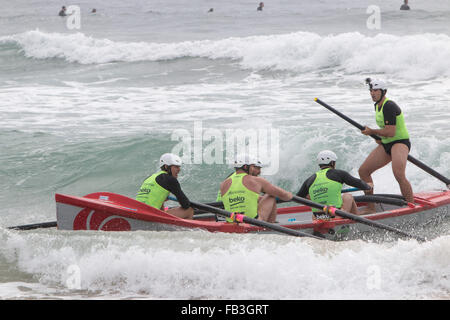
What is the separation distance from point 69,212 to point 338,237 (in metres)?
3.53

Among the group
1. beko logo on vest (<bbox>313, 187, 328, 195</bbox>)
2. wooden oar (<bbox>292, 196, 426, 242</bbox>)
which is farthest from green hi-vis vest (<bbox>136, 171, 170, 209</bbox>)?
beko logo on vest (<bbox>313, 187, 328, 195</bbox>)

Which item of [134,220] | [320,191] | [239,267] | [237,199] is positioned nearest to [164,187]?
[134,220]

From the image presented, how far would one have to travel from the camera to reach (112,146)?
1430 cm

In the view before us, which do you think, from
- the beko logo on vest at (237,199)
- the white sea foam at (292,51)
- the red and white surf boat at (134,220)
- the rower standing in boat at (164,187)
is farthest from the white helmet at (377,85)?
the white sea foam at (292,51)

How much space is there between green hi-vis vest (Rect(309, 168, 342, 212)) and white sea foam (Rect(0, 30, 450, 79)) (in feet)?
40.6

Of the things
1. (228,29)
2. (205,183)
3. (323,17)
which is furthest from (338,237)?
(323,17)

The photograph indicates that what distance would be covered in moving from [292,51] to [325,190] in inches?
638

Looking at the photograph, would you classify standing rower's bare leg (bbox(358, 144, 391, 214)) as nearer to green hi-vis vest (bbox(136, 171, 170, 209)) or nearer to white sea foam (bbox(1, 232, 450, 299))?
white sea foam (bbox(1, 232, 450, 299))

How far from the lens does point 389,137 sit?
903 centimetres

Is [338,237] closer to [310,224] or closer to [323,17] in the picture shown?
[310,224]

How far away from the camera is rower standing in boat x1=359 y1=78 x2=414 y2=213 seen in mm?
8844

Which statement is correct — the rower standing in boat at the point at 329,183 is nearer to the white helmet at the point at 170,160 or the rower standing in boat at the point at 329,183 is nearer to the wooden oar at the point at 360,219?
the wooden oar at the point at 360,219

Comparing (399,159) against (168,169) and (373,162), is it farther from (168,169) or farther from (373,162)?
(168,169)

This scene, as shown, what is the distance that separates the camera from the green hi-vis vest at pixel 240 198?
8.07 m
